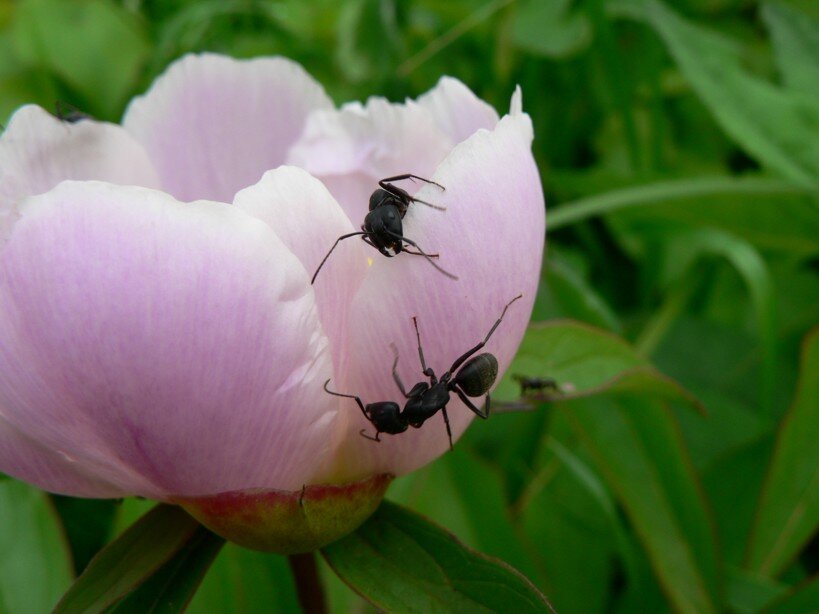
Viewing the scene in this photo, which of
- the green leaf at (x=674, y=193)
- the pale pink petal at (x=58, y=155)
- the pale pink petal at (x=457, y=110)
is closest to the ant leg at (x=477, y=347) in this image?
the pale pink petal at (x=457, y=110)

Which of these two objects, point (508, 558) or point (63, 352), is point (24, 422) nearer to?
point (63, 352)

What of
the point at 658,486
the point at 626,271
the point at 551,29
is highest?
the point at 551,29

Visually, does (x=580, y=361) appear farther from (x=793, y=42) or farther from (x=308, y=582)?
(x=793, y=42)

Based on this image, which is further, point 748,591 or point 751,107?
point 751,107

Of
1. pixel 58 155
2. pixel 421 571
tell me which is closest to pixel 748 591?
pixel 421 571

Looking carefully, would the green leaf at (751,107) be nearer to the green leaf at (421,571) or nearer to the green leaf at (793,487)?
the green leaf at (793,487)
